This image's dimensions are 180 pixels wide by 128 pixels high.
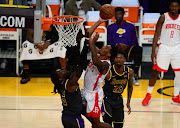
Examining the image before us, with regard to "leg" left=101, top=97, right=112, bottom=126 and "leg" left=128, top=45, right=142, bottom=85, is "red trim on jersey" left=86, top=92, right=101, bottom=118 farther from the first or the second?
"leg" left=128, top=45, right=142, bottom=85

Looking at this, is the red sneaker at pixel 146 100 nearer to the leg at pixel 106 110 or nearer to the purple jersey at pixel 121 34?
the purple jersey at pixel 121 34

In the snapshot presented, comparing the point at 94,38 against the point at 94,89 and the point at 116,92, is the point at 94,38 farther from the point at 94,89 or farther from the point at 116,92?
the point at 116,92

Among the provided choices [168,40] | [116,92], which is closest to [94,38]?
[116,92]

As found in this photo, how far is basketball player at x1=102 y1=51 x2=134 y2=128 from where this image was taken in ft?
17.3

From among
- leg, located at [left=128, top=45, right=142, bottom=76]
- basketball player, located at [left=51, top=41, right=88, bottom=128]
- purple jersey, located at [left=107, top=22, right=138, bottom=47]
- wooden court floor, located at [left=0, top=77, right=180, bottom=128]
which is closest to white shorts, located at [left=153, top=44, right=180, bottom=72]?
wooden court floor, located at [left=0, top=77, right=180, bottom=128]

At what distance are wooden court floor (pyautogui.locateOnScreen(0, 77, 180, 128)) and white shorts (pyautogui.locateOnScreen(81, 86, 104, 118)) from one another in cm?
126

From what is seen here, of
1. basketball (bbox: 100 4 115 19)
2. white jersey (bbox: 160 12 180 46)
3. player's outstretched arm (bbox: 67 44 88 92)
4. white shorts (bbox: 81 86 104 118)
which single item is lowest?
white shorts (bbox: 81 86 104 118)

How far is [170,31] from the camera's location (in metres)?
7.14

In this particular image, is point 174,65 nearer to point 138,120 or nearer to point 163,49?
point 163,49

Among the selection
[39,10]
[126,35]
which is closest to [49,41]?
[126,35]

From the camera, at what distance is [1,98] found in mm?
7652

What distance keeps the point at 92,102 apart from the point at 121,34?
381 centimetres

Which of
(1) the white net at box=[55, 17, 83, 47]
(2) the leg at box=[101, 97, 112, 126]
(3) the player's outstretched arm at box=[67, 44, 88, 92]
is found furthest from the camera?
(2) the leg at box=[101, 97, 112, 126]

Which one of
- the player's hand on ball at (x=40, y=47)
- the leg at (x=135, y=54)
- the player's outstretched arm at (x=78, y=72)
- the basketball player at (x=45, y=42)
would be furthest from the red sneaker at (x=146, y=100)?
the player's outstretched arm at (x=78, y=72)
